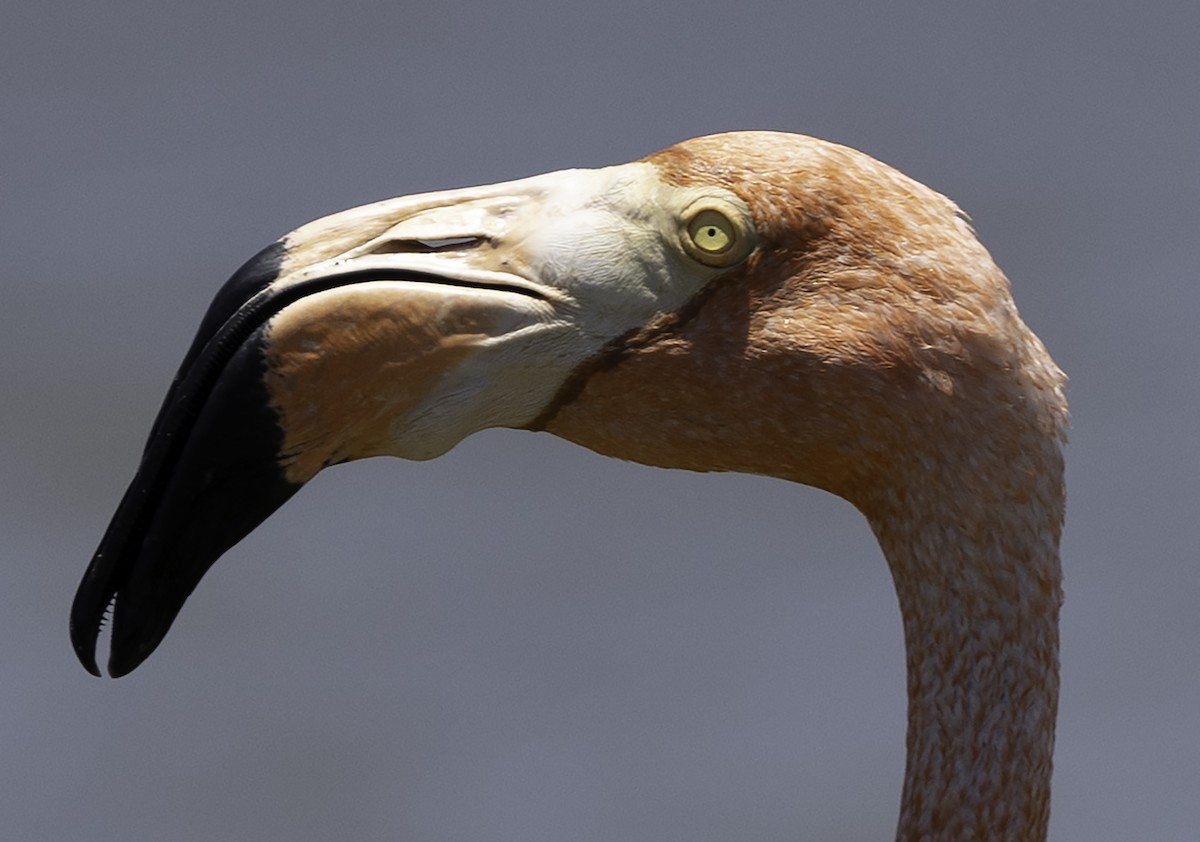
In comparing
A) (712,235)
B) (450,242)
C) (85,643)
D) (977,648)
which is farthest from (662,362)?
(85,643)

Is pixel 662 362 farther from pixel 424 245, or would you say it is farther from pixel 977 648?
pixel 977 648

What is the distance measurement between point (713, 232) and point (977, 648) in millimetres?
663

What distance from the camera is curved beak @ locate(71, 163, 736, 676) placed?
2170 millimetres

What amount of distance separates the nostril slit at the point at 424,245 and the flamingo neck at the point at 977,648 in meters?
0.64

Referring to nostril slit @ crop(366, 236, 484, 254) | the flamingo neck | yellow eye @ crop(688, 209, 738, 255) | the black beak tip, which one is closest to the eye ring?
yellow eye @ crop(688, 209, 738, 255)

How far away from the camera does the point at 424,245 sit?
227cm

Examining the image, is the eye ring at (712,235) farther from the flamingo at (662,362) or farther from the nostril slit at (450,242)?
the nostril slit at (450,242)

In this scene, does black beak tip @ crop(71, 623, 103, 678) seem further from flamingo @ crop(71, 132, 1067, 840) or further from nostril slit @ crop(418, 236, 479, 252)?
nostril slit @ crop(418, 236, 479, 252)

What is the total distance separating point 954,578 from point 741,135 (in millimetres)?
648

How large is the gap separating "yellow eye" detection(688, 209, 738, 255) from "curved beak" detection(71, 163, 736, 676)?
0.09 ft

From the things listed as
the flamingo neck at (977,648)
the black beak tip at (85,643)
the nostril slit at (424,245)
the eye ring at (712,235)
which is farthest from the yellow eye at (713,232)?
the black beak tip at (85,643)

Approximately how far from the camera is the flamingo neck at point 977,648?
2.27 meters

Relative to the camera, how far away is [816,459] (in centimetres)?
227

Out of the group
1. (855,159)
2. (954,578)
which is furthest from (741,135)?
(954,578)
